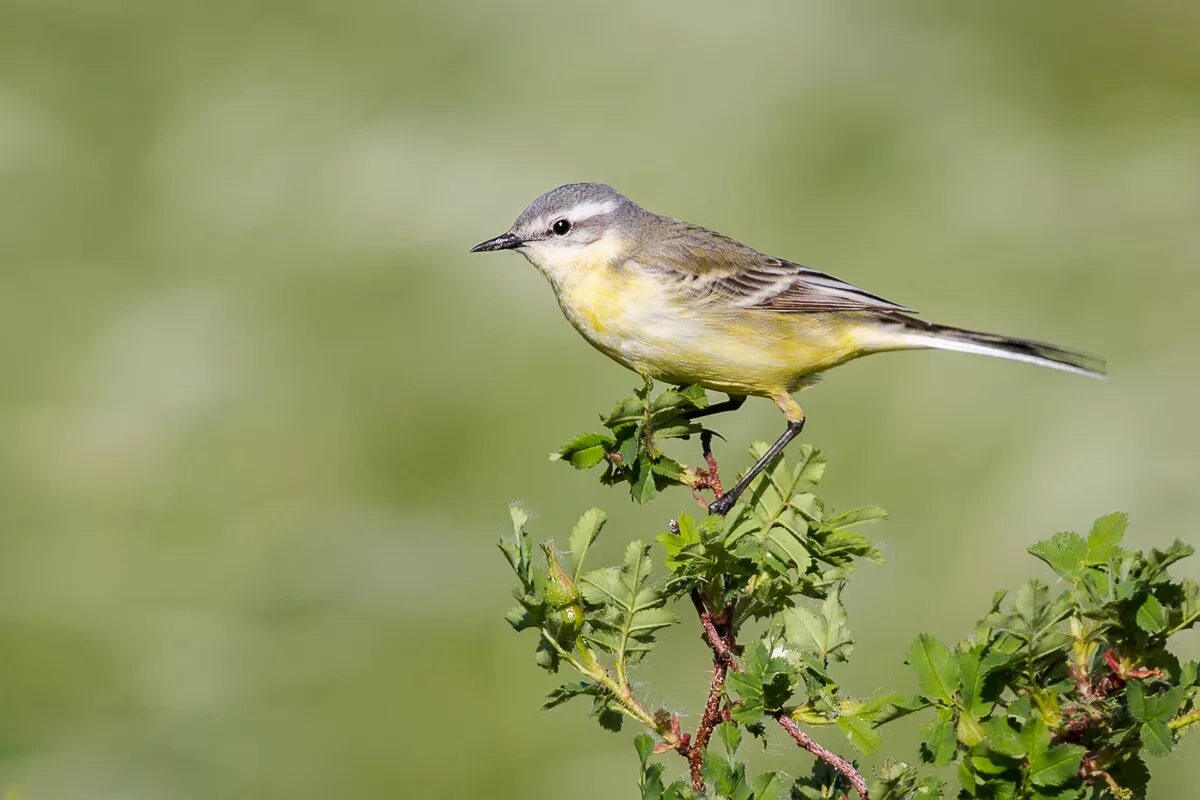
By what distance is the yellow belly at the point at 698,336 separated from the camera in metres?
4.48

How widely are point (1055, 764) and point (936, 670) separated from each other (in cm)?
21

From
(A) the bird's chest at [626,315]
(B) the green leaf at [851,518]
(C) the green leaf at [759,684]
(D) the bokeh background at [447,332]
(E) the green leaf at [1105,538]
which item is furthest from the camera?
(D) the bokeh background at [447,332]

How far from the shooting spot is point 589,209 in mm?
5105

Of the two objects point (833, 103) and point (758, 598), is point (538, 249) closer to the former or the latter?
point (758, 598)

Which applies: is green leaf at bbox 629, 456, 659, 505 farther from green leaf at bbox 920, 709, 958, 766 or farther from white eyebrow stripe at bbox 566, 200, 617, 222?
white eyebrow stripe at bbox 566, 200, 617, 222

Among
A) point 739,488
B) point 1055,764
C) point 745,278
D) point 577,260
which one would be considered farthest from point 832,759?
point 745,278

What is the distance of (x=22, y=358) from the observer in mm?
10297

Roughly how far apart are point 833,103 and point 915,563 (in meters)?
5.19

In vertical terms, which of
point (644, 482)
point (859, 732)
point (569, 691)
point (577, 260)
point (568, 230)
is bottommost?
point (859, 732)

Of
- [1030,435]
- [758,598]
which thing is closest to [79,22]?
[1030,435]

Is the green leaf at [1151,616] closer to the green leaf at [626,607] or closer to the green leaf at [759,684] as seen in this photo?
Result: the green leaf at [759,684]

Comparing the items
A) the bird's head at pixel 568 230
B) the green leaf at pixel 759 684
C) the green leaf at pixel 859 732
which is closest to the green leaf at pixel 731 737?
the green leaf at pixel 759 684

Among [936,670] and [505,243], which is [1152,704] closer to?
[936,670]

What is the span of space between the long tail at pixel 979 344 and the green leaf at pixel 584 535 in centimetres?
224
